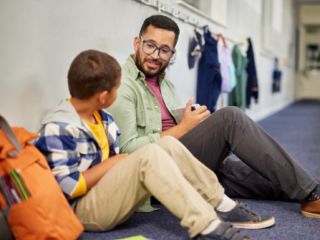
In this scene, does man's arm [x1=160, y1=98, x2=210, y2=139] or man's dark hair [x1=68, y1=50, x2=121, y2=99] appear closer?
man's dark hair [x1=68, y1=50, x2=121, y2=99]

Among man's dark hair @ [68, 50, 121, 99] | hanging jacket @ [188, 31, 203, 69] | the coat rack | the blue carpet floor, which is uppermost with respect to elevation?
the coat rack

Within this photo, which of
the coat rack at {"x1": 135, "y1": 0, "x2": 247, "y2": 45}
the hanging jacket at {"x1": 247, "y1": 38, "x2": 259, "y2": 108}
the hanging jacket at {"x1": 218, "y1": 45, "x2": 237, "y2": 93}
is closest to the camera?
the coat rack at {"x1": 135, "y1": 0, "x2": 247, "y2": 45}

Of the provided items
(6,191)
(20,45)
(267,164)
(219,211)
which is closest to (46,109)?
(20,45)

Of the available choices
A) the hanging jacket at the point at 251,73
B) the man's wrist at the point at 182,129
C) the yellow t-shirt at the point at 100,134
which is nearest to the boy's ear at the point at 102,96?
the yellow t-shirt at the point at 100,134

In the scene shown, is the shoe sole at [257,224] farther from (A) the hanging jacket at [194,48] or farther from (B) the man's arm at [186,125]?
(A) the hanging jacket at [194,48]

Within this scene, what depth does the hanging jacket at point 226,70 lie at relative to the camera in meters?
3.46

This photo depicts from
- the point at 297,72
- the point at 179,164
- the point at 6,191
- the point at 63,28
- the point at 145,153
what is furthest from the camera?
the point at 297,72

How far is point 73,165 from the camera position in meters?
1.21

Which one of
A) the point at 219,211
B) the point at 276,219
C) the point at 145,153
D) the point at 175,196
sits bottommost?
the point at 276,219

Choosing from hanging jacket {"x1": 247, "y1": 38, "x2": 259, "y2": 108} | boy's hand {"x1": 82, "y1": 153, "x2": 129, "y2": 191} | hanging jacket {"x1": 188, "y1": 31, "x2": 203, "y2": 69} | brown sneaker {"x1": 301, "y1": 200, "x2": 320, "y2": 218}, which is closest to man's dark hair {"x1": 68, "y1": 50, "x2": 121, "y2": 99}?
boy's hand {"x1": 82, "y1": 153, "x2": 129, "y2": 191}

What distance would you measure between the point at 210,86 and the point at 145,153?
2.14 meters

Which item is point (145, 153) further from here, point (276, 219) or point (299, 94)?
point (299, 94)

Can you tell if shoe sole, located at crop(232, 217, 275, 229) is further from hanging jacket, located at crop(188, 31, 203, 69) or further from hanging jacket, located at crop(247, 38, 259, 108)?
hanging jacket, located at crop(247, 38, 259, 108)

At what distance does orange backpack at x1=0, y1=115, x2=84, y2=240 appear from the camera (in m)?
1.03
